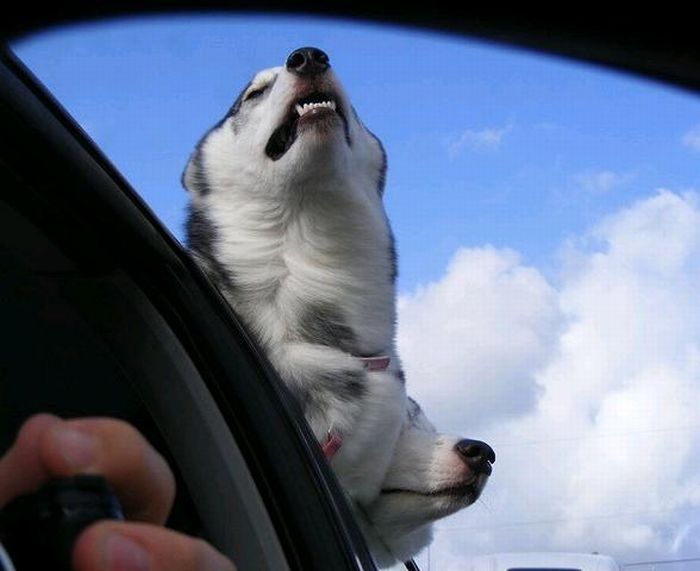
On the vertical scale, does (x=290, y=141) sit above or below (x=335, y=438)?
above

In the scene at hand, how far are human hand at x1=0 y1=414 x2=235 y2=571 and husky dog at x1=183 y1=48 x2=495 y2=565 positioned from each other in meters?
2.84

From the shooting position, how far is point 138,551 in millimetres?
863

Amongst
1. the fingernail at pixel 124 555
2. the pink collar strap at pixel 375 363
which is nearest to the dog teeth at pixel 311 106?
the pink collar strap at pixel 375 363

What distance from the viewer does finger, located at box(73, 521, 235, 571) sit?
82 centimetres

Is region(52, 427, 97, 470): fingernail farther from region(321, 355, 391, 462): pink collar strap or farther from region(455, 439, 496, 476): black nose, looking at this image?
region(455, 439, 496, 476): black nose

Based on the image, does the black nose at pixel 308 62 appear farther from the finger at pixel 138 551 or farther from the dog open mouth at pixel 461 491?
the finger at pixel 138 551

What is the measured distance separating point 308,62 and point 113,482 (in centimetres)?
320

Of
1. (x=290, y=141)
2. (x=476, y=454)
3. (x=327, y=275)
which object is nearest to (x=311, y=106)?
(x=290, y=141)

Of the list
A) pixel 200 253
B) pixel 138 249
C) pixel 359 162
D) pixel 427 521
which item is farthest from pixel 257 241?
pixel 138 249

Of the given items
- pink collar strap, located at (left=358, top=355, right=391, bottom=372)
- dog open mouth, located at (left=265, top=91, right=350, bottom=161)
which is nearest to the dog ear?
dog open mouth, located at (left=265, top=91, right=350, bottom=161)

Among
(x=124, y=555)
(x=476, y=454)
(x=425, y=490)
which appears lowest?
(x=124, y=555)

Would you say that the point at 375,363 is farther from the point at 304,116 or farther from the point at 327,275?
the point at 304,116

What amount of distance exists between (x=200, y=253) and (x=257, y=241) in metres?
0.20

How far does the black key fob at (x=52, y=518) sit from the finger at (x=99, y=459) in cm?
1
